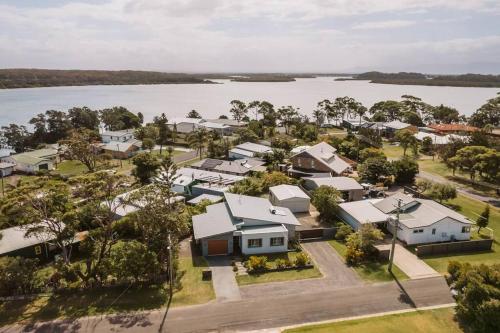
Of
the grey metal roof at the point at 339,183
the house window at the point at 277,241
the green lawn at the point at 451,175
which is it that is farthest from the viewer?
the green lawn at the point at 451,175

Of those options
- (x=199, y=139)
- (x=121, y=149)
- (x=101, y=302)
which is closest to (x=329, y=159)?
(x=199, y=139)

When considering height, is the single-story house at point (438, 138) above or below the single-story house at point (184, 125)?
above

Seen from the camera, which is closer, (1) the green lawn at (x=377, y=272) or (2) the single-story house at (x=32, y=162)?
(1) the green lawn at (x=377, y=272)

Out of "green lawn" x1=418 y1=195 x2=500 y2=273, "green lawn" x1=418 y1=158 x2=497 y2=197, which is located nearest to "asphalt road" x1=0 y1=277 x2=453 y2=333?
"green lawn" x1=418 y1=195 x2=500 y2=273

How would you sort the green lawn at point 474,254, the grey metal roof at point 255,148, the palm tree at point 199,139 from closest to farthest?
the green lawn at point 474,254 < the grey metal roof at point 255,148 < the palm tree at point 199,139

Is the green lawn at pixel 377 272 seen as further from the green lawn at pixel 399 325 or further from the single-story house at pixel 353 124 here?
the single-story house at pixel 353 124

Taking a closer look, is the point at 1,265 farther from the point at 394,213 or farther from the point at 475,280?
the point at 394,213

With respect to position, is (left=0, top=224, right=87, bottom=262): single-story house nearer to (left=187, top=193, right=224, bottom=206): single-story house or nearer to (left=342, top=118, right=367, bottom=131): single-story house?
(left=187, top=193, right=224, bottom=206): single-story house

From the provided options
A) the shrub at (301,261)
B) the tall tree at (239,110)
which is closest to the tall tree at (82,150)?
the shrub at (301,261)
